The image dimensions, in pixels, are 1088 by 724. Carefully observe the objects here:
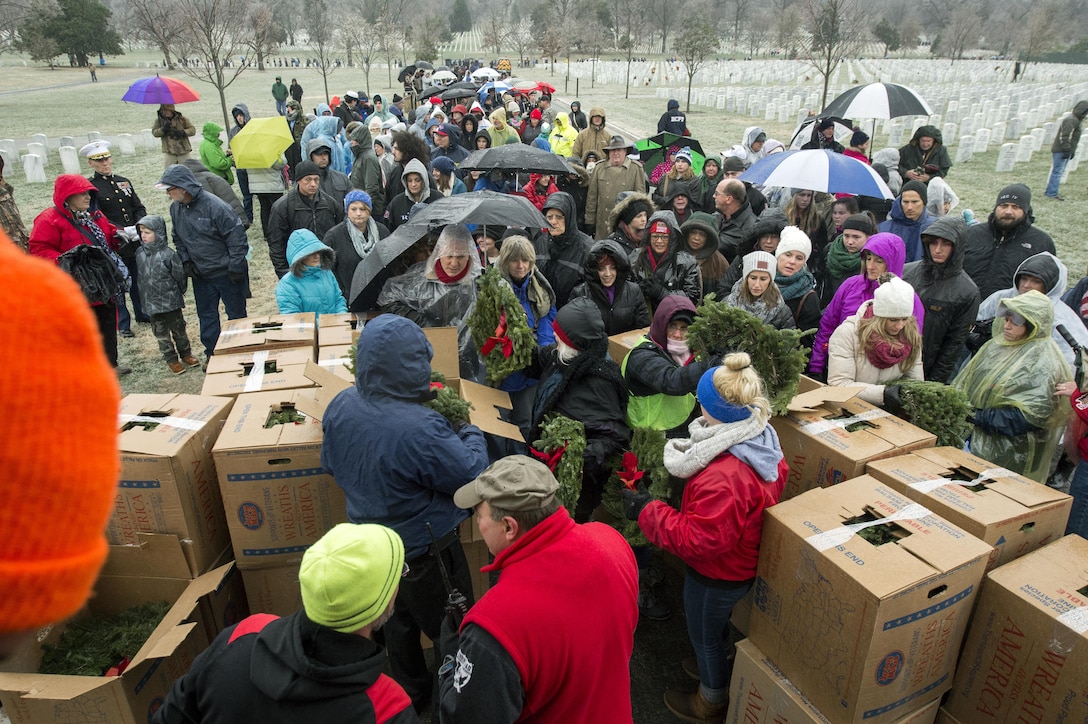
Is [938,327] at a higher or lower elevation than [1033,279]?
lower

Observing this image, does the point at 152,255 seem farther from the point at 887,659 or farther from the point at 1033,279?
the point at 1033,279

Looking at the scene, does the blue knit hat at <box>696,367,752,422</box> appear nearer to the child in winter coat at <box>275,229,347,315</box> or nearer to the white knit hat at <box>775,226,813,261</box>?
the white knit hat at <box>775,226,813,261</box>

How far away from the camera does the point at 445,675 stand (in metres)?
2.14

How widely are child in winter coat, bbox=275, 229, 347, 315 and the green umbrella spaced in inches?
239

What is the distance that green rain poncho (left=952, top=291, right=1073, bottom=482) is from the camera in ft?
12.6

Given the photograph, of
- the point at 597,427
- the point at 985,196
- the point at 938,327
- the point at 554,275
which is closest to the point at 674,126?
the point at 985,196

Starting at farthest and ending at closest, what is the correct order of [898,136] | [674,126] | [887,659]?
[898,136] < [674,126] < [887,659]

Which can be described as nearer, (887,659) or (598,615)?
(598,615)

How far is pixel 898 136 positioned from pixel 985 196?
30.0 ft

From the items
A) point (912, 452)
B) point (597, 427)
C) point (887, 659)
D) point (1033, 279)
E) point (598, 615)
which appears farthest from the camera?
point (1033, 279)

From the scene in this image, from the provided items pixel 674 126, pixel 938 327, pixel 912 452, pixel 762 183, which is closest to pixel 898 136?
pixel 674 126

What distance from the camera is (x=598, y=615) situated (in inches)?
83.4

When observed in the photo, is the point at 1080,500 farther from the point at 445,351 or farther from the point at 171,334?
the point at 171,334

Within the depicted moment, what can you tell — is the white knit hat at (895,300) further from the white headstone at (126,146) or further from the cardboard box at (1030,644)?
the white headstone at (126,146)
